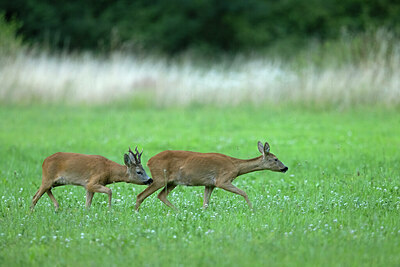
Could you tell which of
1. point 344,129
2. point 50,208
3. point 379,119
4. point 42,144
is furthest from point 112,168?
point 379,119

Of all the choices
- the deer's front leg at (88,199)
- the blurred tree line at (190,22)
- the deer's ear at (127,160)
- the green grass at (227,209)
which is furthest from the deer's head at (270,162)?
the blurred tree line at (190,22)

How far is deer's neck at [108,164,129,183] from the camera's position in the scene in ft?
25.1

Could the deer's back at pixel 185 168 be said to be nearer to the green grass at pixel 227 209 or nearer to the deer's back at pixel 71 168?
the green grass at pixel 227 209

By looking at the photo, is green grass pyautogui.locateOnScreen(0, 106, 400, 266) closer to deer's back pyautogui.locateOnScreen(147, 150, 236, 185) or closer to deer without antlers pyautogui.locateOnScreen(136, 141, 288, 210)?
deer without antlers pyautogui.locateOnScreen(136, 141, 288, 210)

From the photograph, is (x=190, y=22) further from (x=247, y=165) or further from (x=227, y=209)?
(x=227, y=209)

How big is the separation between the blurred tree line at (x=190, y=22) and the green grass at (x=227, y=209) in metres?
18.4

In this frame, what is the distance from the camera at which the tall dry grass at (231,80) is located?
57.2 feet

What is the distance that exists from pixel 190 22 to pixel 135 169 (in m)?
27.9

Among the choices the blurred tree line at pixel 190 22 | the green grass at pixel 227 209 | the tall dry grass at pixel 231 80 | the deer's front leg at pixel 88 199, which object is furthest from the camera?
the blurred tree line at pixel 190 22

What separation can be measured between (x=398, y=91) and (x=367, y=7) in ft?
50.8

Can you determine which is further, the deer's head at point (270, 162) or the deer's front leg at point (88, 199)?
the deer's head at point (270, 162)

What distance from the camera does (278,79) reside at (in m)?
18.7

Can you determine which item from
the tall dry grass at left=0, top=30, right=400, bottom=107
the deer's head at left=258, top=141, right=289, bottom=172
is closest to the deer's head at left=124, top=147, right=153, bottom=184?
the deer's head at left=258, top=141, right=289, bottom=172

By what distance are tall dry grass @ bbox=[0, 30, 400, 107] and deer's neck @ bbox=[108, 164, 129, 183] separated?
34.9ft
